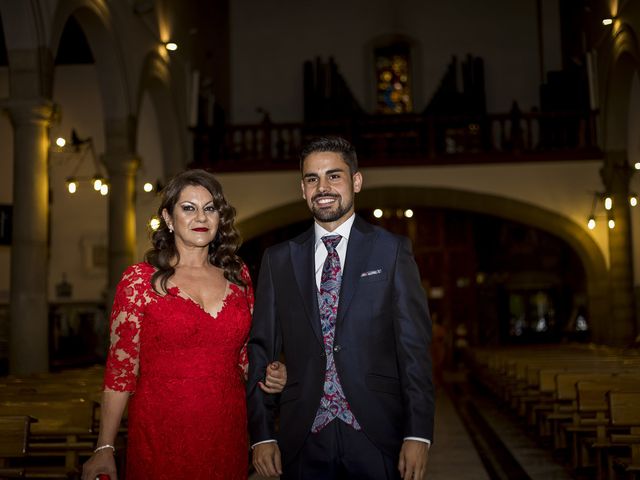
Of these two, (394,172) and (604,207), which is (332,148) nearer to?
(394,172)

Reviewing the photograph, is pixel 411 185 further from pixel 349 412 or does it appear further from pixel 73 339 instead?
pixel 349 412

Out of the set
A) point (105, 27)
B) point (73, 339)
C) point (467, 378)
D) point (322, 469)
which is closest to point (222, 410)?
point (322, 469)

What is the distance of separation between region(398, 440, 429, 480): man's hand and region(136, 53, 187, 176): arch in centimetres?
1116

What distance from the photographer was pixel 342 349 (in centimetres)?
259

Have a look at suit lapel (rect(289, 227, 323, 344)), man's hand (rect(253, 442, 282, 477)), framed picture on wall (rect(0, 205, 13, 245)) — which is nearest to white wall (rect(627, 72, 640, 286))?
framed picture on wall (rect(0, 205, 13, 245))

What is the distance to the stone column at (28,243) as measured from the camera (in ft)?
27.2

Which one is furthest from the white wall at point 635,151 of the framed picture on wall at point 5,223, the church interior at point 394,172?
the framed picture on wall at point 5,223

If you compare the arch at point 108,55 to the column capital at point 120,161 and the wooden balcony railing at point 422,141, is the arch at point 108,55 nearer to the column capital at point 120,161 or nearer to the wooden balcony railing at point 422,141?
the column capital at point 120,161

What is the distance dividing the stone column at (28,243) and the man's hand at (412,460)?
6688 millimetres

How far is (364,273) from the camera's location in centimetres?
266

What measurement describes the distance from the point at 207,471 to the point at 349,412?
620 millimetres

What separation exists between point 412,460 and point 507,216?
12759 mm

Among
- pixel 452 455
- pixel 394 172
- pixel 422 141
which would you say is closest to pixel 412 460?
pixel 452 455

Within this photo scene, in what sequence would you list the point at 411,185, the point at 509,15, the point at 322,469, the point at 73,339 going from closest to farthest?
1. the point at 322,469
2. the point at 73,339
3. the point at 411,185
4. the point at 509,15
